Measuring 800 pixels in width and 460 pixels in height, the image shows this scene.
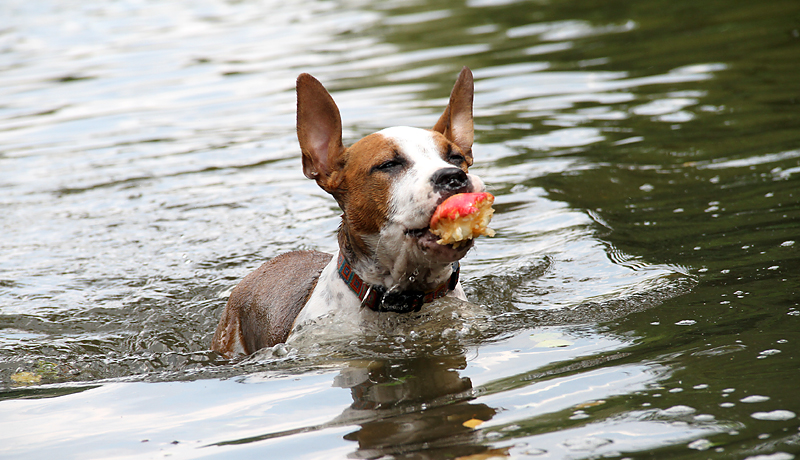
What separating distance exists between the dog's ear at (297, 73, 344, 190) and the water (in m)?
1.21

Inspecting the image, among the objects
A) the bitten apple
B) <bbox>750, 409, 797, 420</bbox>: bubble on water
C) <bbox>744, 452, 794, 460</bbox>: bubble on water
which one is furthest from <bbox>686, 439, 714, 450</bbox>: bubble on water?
the bitten apple

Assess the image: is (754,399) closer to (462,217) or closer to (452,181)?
(462,217)

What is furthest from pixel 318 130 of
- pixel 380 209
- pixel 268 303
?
pixel 268 303

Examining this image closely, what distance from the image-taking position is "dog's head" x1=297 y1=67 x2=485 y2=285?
4.80m

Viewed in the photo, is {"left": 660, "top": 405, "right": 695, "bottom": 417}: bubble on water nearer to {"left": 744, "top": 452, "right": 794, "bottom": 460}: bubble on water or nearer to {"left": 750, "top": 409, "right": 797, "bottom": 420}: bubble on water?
{"left": 750, "top": 409, "right": 797, "bottom": 420}: bubble on water

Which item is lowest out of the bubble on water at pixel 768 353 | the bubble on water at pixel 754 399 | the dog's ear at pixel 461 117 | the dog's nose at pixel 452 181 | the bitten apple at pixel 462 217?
the bubble on water at pixel 768 353

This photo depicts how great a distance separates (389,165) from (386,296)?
2.72ft

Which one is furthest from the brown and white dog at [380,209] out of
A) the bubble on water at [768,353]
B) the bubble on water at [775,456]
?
the bubble on water at [775,456]

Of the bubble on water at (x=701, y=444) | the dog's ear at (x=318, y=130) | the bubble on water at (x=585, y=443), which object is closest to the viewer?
the bubble on water at (x=701, y=444)

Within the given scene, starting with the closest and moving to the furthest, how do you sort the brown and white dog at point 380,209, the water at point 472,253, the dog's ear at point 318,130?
the water at point 472,253, the brown and white dog at point 380,209, the dog's ear at point 318,130

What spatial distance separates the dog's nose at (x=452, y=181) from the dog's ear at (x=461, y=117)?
1133 millimetres

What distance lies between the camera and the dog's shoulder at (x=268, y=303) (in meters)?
5.79

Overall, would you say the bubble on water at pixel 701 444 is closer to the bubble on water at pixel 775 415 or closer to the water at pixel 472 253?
the water at pixel 472 253

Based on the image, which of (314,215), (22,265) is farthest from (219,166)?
(22,265)
